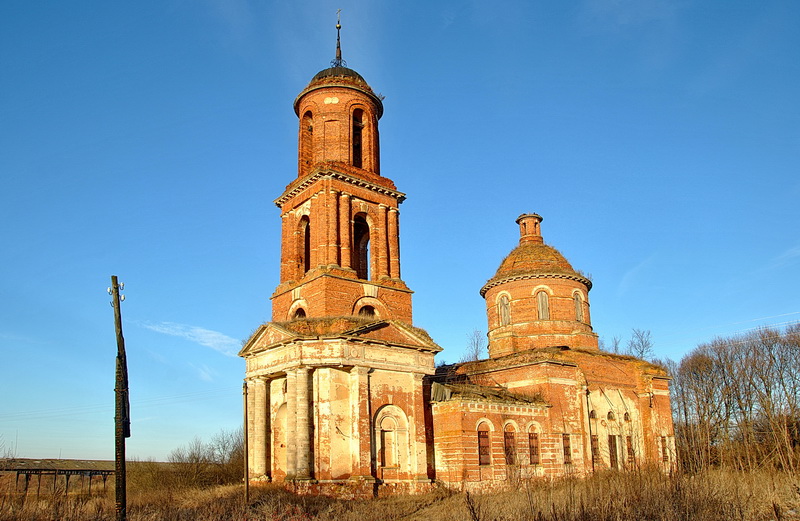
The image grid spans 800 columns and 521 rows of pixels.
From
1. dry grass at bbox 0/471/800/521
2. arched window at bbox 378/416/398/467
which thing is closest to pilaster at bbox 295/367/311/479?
dry grass at bbox 0/471/800/521

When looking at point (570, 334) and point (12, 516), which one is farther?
point (570, 334)

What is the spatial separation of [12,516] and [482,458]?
1580 centimetres

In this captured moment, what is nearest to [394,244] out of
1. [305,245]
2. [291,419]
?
[305,245]

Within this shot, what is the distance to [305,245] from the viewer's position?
27.1 meters

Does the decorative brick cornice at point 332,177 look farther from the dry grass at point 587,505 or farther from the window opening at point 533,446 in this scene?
the dry grass at point 587,505

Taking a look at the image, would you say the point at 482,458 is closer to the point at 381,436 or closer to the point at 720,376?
the point at 381,436

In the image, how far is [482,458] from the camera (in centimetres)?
2423

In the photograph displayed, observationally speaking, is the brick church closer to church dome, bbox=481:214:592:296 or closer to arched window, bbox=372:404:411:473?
arched window, bbox=372:404:411:473

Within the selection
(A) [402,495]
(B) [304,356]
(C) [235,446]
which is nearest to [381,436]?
(A) [402,495]

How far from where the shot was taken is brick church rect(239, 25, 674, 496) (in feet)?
72.0

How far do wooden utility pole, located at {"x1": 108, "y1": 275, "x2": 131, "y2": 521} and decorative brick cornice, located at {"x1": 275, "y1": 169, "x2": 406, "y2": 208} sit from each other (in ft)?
35.6

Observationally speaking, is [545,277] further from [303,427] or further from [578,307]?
[303,427]

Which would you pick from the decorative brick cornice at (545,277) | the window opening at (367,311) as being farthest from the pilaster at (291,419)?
the decorative brick cornice at (545,277)

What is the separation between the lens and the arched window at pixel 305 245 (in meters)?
26.6
